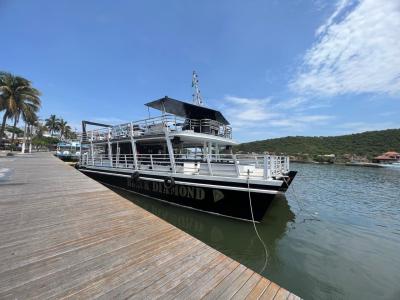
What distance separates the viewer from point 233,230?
818 centimetres

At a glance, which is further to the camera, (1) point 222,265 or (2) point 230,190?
(2) point 230,190

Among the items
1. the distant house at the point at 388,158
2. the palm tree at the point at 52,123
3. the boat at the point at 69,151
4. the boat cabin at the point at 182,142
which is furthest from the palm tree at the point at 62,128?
the distant house at the point at 388,158

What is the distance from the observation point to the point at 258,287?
2.92 metres

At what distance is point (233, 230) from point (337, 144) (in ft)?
315

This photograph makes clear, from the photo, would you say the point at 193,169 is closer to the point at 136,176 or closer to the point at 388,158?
the point at 136,176

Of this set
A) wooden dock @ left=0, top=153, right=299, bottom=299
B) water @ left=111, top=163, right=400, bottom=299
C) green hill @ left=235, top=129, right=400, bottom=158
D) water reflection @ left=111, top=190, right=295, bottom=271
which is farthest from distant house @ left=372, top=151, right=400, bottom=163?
wooden dock @ left=0, top=153, right=299, bottom=299

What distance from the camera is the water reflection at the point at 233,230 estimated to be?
6.75 metres

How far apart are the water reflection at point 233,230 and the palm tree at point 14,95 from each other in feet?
105

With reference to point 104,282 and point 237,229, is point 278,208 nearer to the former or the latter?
point 237,229

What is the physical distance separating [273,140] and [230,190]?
3729 inches

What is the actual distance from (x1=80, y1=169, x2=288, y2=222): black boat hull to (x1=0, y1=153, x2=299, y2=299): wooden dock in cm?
419

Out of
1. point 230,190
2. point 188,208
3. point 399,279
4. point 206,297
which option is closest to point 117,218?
point 206,297

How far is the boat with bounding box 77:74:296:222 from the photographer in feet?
27.7

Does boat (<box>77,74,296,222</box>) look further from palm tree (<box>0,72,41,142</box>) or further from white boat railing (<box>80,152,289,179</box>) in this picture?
palm tree (<box>0,72,41,142</box>)
